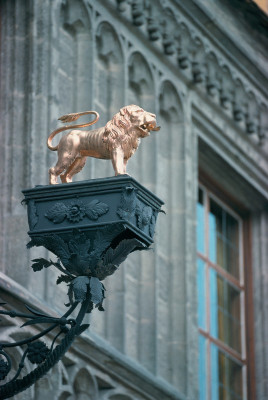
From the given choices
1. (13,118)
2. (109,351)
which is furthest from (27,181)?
(109,351)

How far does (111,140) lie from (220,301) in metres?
7.94

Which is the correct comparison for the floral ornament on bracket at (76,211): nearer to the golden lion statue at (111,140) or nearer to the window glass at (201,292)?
the golden lion statue at (111,140)

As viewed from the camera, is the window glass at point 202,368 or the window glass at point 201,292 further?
the window glass at point 201,292

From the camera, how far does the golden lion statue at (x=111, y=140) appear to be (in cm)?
929

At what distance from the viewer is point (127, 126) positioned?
9.35m

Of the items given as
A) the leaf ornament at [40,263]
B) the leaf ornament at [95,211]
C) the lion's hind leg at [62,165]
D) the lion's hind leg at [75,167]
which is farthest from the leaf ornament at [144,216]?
the lion's hind leg at [62,165]

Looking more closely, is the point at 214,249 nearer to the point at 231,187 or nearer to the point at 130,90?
the point at 231,187

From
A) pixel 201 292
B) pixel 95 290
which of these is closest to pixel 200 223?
pixel 201 292

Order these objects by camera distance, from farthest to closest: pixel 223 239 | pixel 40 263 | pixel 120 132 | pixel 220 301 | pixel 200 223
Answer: pixel 223 239 < pixel 220 301 < pixel 200 223 < pixel 120 132 < pixel 40 263

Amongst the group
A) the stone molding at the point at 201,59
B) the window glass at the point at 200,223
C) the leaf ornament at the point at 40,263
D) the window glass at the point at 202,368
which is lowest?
the leaf ornament at the point at 40,263

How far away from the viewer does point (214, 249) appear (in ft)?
56.3

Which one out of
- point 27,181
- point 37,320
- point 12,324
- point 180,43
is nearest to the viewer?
point 37,320

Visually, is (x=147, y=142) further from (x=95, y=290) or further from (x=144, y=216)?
(x=95, y=290)

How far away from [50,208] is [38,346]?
0.79 m
